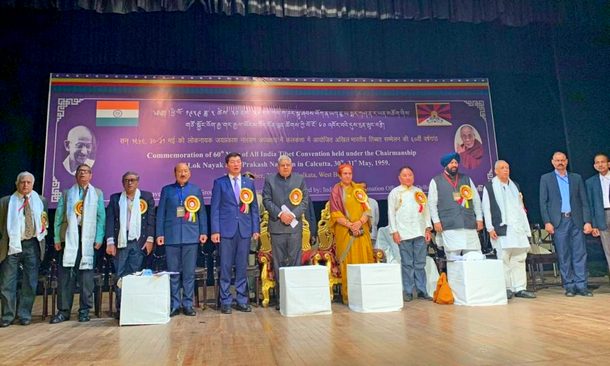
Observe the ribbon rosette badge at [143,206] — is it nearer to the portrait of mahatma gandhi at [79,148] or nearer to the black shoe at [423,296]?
the portrait of mahatma gandhi at [79,148]

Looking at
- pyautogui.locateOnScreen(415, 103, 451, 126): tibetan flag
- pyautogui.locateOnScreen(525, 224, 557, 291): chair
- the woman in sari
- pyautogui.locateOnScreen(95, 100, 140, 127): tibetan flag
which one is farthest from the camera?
pyautogui.locateOnScreen(415, 103, 451, 126): tibetan flag

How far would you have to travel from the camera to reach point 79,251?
12.1 feet

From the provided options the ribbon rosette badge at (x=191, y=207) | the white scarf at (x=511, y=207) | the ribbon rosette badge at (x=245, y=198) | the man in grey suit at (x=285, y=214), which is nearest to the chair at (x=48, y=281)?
the ribbon rosette badge at (x=191, y=207)

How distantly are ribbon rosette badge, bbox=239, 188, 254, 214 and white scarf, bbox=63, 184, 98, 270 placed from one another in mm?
1228

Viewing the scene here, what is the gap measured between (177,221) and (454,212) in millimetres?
2459

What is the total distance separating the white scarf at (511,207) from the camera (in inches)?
159

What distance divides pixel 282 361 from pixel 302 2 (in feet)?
14.4

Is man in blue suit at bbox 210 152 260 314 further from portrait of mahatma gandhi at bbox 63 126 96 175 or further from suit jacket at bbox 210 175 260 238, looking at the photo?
portrait of mahatma gandhi at bbox 63 126 96 175

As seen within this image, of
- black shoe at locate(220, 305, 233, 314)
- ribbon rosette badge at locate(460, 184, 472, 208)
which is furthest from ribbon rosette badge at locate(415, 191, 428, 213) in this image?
black shoe at locate(220, 305, 233, 314)

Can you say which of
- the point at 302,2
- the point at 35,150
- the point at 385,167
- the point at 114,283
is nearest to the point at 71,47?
the point at 35,150

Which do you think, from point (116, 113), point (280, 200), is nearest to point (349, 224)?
point (280, 200)

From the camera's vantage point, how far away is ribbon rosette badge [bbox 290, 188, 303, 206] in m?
3.92

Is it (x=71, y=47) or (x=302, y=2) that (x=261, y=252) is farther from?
(x=71, y=47)

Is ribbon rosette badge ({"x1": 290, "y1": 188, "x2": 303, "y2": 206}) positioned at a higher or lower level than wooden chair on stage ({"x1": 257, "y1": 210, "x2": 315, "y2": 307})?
higher
